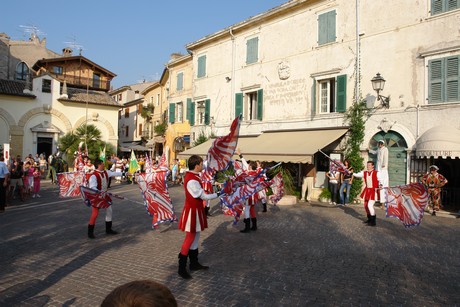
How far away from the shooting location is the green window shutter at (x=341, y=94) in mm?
15617

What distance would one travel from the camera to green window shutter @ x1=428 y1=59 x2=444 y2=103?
1295 centimetres

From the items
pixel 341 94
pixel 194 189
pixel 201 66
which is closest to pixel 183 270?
pixel 194 189

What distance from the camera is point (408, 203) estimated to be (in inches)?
330

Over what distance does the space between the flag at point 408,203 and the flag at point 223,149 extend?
198 inches

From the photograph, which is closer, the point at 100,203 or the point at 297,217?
the point at 100,203

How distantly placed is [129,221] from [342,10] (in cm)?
1376

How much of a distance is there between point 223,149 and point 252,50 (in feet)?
50.8

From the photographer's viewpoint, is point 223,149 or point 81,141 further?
point 81,141

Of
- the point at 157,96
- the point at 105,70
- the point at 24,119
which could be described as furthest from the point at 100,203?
the point at 105,70

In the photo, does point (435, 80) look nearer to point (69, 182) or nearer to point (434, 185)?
point (434, 185)

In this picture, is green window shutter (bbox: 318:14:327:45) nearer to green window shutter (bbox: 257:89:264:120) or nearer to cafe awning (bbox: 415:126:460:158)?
green window shutter (bbox: 257:89:264:120)

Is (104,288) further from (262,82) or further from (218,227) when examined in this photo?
(262,82)

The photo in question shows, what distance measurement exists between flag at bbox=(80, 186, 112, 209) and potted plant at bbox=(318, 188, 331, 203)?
11.0 metres

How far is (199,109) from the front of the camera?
23.4 m
